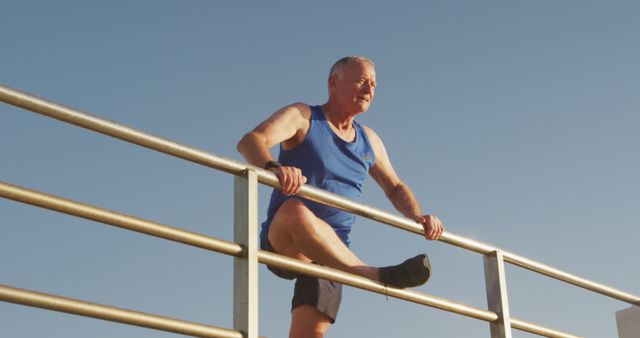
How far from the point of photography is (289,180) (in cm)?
352

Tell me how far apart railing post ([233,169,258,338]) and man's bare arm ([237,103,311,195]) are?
0.21 meters

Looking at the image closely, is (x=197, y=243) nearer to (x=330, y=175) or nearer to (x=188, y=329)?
(x=188, y=329)

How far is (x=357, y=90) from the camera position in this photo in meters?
4.53

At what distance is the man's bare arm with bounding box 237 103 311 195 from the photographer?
3.55 meters

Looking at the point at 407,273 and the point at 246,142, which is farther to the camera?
the point at 246,142

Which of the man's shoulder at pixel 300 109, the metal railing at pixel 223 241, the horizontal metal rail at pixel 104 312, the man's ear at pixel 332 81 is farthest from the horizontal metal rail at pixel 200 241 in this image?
the man's ear at pixel 332 81

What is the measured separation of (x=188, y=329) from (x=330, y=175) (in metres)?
1.49

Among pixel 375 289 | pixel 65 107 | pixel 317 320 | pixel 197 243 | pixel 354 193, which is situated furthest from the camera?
pixel 354 193

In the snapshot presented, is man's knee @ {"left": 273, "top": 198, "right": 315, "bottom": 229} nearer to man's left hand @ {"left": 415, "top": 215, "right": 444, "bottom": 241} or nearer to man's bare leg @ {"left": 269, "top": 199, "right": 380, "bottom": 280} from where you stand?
man's bare leg @ {"left": 269, "top": 199, "right": 380, "bottom": 280}

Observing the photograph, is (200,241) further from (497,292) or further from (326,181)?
(497,292)

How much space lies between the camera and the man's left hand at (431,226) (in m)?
4.16

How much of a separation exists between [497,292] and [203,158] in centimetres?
168

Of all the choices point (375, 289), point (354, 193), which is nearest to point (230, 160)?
point (375, 289)

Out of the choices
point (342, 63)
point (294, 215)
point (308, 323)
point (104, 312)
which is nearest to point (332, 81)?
point (342, 63)
